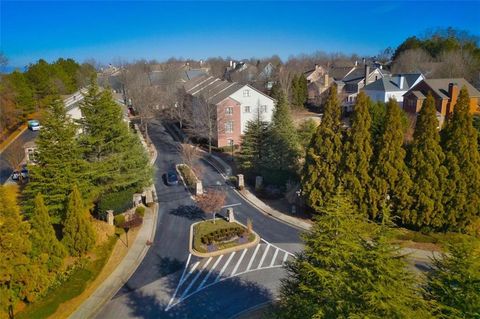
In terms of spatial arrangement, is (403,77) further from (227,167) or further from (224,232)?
(224,232)

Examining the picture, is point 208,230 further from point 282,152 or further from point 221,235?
point 282,152

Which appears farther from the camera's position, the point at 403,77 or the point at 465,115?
the point at 403,77

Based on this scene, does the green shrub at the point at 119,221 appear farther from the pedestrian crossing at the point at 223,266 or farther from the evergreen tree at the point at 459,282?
the evergreen tree at the point at 459,282

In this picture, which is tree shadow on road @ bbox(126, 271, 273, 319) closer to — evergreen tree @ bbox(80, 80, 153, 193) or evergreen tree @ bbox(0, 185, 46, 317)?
evergreen tree @ bbox(0, 185, 46, 317)

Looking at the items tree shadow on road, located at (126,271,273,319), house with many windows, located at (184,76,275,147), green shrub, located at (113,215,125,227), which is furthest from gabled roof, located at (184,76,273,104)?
tree shadow on road, located at (126,271,273,319)

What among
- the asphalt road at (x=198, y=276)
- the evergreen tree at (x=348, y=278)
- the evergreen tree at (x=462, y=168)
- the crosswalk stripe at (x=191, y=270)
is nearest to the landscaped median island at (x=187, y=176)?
the asphalt road at (x=198, y=276)

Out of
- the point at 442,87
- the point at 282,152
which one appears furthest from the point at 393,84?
the point at 282,152

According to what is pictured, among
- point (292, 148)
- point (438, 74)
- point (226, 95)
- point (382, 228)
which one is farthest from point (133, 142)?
point (438, 74)
